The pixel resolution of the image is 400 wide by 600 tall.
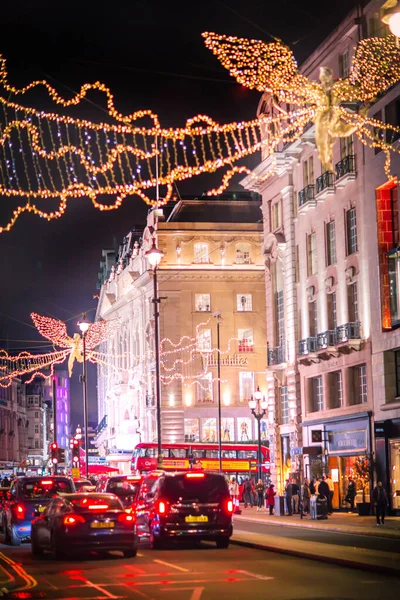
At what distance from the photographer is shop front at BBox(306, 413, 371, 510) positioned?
45.6m

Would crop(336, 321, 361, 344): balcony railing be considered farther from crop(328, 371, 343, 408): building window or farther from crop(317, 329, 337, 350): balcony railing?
crop(328, 371, 343, 408): building window

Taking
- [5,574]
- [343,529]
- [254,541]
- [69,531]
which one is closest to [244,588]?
[5,574]

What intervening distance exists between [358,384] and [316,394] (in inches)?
205

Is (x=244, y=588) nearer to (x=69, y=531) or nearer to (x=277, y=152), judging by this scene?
(x=69, y=531)

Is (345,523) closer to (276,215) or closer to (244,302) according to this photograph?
(276,215)

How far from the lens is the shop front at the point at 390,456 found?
4300 centimetres

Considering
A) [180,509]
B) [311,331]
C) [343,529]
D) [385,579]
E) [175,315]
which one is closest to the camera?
[385,579]

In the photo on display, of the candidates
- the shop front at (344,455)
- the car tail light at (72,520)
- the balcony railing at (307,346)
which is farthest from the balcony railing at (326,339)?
the car tail light at (72,520)

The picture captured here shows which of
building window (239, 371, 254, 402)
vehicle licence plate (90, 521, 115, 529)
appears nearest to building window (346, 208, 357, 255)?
vehicle licence plate (90, 521, 115, 529)

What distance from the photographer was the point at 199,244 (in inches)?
3349

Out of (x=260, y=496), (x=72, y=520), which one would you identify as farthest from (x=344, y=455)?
(x=72, y=520)

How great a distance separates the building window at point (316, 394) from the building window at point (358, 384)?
12.3 ft

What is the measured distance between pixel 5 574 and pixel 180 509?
22.8 ft

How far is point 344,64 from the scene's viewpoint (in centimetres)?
4731
